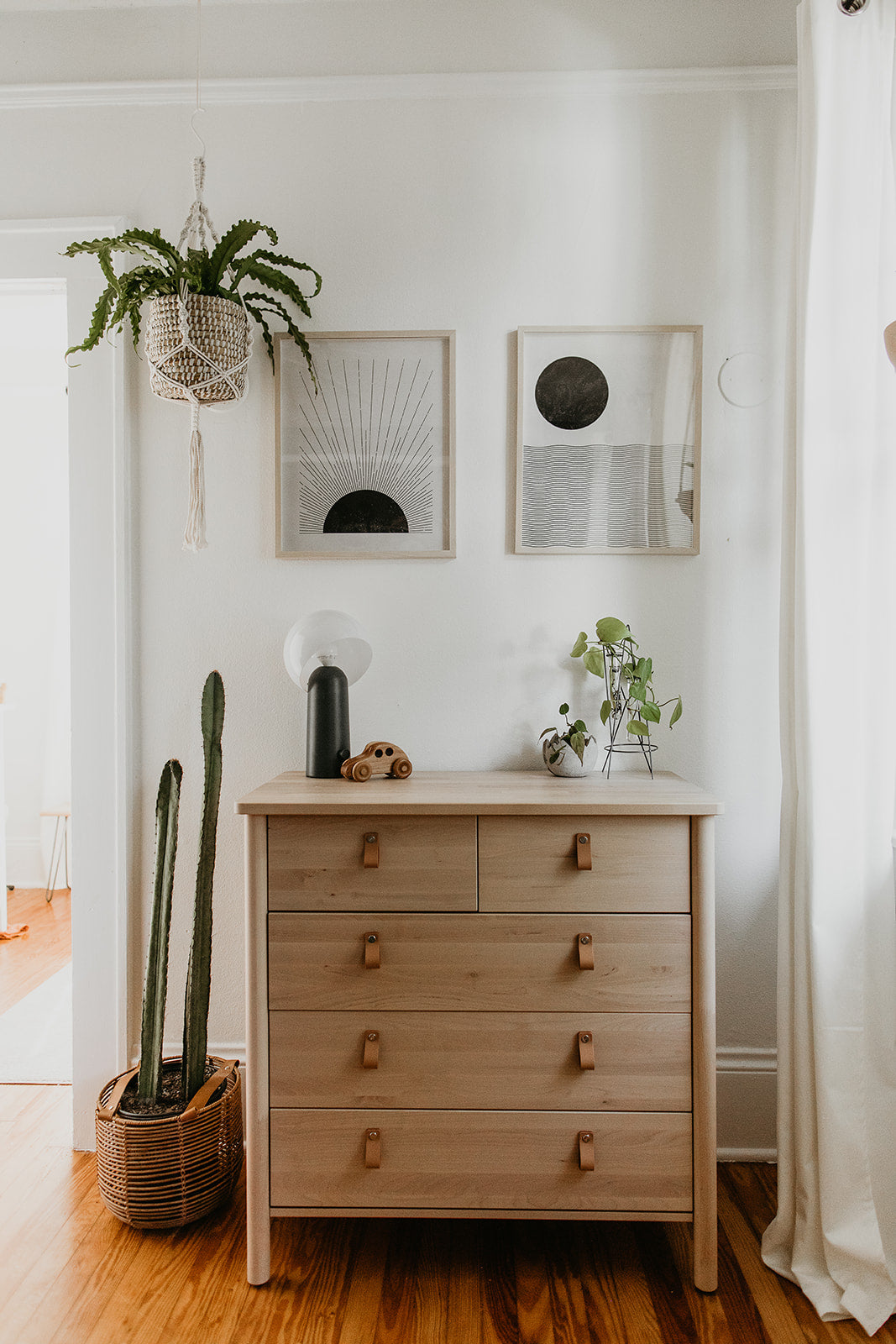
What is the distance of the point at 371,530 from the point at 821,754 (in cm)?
111

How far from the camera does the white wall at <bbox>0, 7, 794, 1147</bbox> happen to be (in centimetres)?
201

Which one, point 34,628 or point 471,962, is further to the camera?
point 34,628

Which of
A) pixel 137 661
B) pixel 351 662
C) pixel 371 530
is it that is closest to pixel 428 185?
pixel 371 530

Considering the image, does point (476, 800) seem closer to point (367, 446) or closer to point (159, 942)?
point (159, 942)

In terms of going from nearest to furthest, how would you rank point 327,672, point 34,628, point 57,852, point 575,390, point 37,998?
point 327,672
point 575,390
point 37,998
point 57,852
point 34,628

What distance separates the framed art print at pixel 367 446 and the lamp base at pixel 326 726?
38 cm

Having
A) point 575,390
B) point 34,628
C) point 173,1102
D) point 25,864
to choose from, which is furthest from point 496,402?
point 25,864

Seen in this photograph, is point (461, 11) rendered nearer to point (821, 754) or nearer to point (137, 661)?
point (137, 661)

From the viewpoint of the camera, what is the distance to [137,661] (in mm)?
2096

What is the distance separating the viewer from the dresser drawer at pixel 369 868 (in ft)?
5.13

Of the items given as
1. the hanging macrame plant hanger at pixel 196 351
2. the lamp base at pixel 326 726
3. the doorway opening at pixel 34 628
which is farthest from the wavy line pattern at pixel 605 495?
the doorway opening at pixel 34 628

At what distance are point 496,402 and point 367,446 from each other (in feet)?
1.07

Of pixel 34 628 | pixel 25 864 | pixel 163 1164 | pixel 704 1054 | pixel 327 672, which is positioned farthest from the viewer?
pixel 34 628

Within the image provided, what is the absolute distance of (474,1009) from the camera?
156 centimetres
